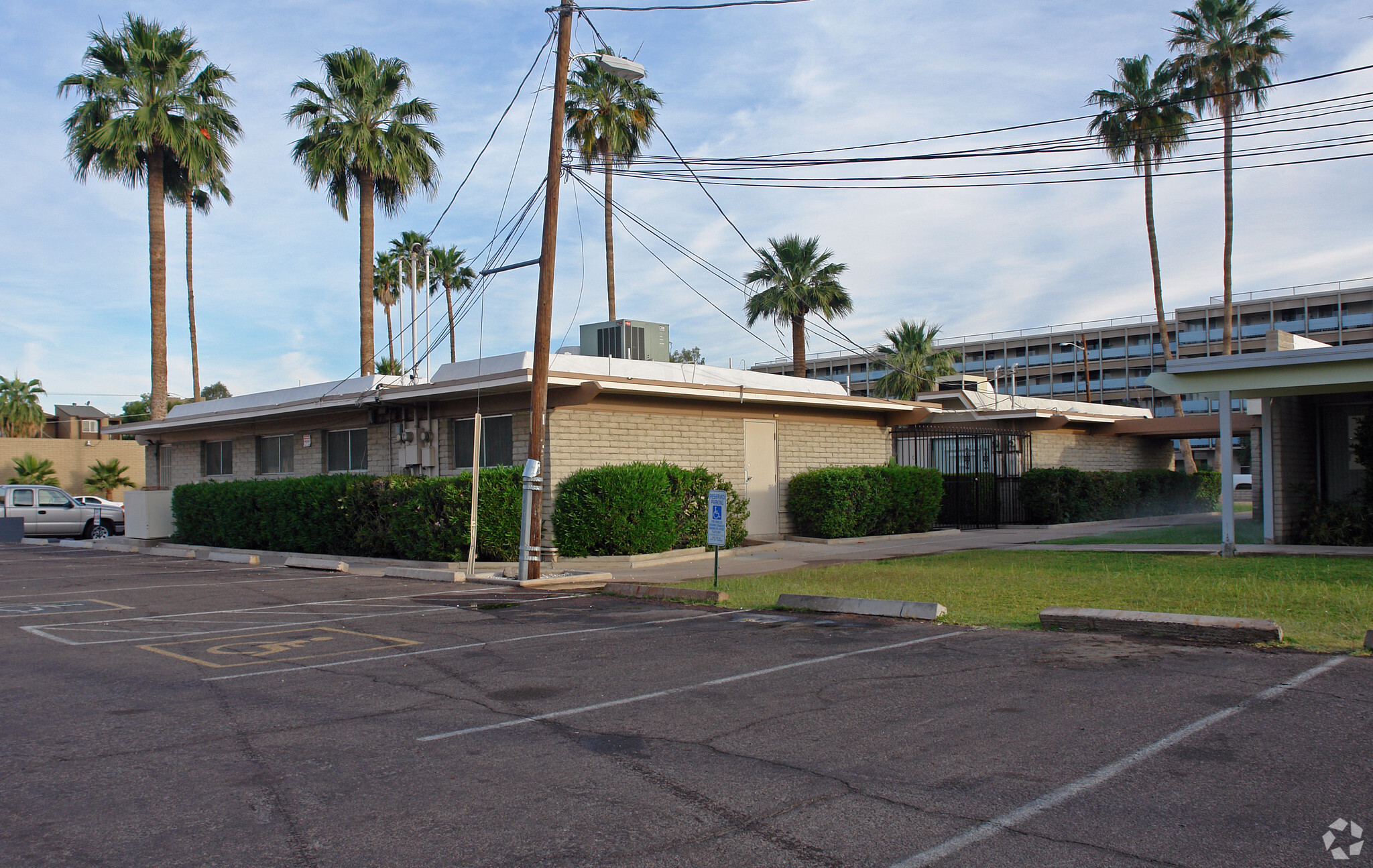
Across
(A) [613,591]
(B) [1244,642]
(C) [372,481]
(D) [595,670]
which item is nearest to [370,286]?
(C) [372,481]

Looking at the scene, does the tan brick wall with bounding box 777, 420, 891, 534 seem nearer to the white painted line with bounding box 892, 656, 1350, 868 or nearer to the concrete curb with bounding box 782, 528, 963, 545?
the concrete curb with bounding box 782, 528, 963, 545

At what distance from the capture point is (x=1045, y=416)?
92.0 ft

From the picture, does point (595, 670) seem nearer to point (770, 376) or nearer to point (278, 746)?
point (278, 746)

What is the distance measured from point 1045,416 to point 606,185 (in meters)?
16.5

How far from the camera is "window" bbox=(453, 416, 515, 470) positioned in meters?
18.9

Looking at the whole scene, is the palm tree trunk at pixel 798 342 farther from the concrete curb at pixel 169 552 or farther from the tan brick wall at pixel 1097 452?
the concrete curb at pixel 169 552

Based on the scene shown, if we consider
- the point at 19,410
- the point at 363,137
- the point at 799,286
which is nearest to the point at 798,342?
the point at 799,286

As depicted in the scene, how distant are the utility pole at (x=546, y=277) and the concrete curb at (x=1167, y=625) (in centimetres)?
784

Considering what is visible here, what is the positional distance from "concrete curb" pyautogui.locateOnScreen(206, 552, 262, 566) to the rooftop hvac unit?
8108 millimetres

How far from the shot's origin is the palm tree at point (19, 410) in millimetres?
62219

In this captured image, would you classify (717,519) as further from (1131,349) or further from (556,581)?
(1131,349)

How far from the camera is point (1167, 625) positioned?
8.66 metres

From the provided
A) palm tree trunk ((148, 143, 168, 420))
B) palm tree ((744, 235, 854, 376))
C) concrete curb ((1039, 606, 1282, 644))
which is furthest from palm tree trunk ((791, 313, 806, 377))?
concrete curb ((1039, 606, 1282, 644))
